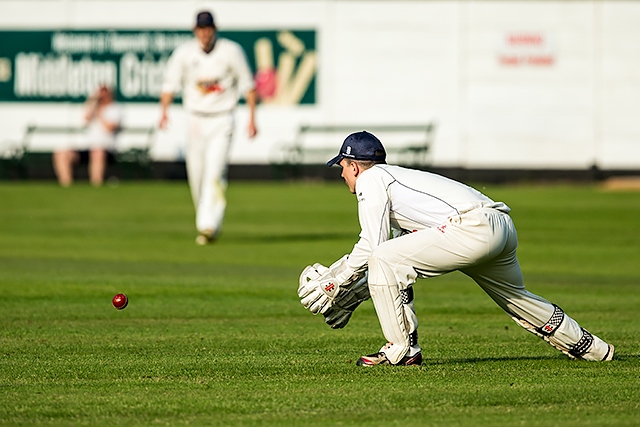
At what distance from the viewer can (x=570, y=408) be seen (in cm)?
566

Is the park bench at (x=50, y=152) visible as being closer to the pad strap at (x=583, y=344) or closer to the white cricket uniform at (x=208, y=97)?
the white cricket uniform at (x=208, y=97)

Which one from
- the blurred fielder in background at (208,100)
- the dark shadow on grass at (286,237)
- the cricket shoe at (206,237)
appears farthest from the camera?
the dark shadow on grass at (286,237)

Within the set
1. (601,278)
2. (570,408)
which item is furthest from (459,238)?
(601,278)

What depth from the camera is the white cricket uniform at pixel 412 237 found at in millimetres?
6547

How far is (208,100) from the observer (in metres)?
14.7

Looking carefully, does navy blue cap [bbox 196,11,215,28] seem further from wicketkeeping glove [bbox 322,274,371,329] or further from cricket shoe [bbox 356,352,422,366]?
cricket shoe [bbox 356,352,422,366]

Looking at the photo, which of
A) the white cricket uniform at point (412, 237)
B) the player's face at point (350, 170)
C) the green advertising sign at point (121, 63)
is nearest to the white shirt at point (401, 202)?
the white cricket uniform at point (412, 237)

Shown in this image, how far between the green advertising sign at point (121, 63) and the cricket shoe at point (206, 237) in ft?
49.0

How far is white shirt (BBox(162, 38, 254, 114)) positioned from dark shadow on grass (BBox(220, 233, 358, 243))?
5.83 ft

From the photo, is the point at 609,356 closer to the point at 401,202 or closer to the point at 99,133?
the point at 401,202

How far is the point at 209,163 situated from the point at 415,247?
26.8 feet

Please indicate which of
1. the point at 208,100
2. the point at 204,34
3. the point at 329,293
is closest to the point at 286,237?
the point at 208,100

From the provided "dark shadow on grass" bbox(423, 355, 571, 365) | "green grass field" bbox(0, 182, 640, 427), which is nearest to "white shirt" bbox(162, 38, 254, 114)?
"green grass field" bbox(0, 182, 640, 427)

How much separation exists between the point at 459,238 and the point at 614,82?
76.9 feet
